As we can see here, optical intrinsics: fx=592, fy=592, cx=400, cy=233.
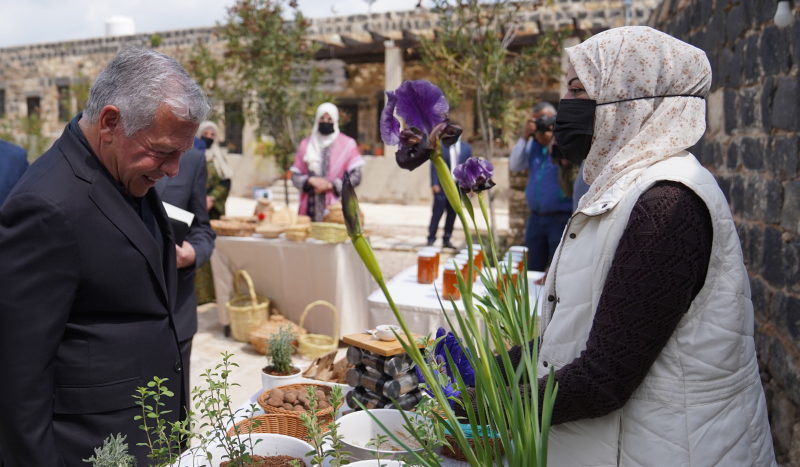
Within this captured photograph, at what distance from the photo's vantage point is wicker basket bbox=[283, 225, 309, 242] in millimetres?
4598

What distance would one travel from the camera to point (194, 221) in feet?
8.90

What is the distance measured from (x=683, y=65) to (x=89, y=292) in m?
1.37

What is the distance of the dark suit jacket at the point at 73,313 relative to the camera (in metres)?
1.27

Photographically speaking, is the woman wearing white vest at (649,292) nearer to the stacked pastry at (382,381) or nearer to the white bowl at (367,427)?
the white bowl at (367,427)

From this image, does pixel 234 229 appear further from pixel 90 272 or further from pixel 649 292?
pixel 649 292

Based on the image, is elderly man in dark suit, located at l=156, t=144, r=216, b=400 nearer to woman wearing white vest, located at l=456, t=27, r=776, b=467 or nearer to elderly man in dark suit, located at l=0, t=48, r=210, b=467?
elderly man in dark suit, located at l=0, t=48, r=210, b=467

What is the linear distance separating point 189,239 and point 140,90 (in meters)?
1.31

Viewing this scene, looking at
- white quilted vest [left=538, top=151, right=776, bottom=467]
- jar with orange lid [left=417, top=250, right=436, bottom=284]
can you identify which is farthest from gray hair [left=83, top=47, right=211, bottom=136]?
jar with orange lid [left=417, top=250, right=436, bottom=284]

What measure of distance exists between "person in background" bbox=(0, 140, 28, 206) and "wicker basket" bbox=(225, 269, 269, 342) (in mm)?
1986

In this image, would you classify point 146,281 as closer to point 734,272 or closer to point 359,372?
point 359,372

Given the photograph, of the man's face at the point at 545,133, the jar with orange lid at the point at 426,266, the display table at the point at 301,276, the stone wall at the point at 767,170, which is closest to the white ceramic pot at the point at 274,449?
the jar with orange lid at the point at 426,266

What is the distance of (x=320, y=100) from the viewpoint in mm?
10320

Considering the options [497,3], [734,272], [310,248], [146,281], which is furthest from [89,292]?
[497,3]

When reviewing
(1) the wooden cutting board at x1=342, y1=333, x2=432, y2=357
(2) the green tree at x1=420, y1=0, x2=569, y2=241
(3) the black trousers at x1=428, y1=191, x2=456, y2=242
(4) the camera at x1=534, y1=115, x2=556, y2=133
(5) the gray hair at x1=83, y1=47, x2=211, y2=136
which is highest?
(2) the green tree at x1=420, y1=0, x2=569, y2=241
